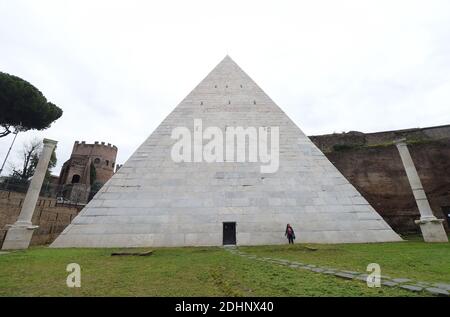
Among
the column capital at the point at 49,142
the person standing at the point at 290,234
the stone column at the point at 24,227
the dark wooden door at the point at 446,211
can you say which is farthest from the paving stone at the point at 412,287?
the dark wooden door at the point at 446,211

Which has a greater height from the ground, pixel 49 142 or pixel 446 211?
pixel 49 142

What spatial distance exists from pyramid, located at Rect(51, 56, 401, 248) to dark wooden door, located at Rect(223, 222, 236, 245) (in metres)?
0.04

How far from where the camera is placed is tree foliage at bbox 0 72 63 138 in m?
21.4

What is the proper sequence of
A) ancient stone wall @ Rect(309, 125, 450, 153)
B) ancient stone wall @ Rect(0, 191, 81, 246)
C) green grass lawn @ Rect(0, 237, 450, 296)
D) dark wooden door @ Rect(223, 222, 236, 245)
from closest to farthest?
1. green grass lawn @ Rect(0, 237, 450, 296)
2. dark wooden door @ Rect(223, 222, 236, 245)
3. ancient stone wall @ Rect(0, 191, 81, 246)
4. ancient stone wall @ Rect(309, 125, 450, 153)

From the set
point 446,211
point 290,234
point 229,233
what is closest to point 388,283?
point 290,234

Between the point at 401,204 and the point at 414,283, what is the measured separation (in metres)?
13.1

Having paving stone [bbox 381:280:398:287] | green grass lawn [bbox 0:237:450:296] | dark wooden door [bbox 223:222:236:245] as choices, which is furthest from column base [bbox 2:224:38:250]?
paving stone [bbox 381:280:398:287]

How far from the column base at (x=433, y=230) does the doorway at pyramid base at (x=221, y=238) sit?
3.61 ft

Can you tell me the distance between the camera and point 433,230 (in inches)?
370

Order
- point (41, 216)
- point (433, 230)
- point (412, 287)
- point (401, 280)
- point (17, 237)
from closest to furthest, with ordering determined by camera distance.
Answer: point (412, 287) < point (401, 280) < point (17, 237) < point (433, 230) < point (41, 216)

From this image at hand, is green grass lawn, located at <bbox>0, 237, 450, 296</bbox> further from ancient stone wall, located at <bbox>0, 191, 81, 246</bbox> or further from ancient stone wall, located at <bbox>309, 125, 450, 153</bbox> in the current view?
ancient stone wall, located at <bbox>309, 125, 450, 153</bbox>

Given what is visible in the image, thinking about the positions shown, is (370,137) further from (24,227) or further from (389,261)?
(24,227)

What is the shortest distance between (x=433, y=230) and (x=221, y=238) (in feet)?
26.0

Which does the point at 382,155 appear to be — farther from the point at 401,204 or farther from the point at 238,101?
the point at 238,101
